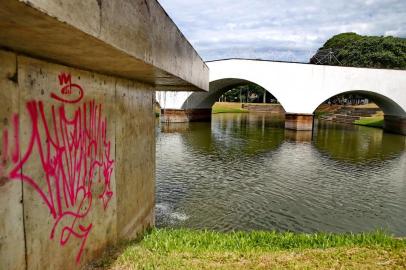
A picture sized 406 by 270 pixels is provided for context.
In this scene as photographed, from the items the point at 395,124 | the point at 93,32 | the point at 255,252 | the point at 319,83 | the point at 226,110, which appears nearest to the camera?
the point at 93,32

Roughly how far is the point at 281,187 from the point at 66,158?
886cm

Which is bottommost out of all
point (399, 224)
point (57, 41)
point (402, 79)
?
point (399, 224)

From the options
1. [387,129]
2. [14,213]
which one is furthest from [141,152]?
[387,129]

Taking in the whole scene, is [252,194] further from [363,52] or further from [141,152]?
[363,52]

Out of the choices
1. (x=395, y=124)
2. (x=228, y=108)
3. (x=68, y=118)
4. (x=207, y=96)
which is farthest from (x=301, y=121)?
(x=228, y=108)

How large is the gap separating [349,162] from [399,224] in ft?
26.1

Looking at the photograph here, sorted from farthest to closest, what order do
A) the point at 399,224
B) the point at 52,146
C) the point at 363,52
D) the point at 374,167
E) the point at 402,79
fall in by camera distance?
the point at 363,52 → the point at 402,79 → the point at 374,167 → the point at 399,224 → the point at 52,146

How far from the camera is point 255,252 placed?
5.05 m

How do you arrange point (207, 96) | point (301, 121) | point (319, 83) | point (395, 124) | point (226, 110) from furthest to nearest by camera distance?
point (226, 110) → point (207, 96) → point (395, 124) → point (301, 121) → point (319, 83)

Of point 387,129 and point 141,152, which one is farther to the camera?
point 387,129

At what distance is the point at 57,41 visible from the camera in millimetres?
2549

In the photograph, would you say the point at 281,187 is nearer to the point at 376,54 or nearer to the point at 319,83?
the point at 319,83

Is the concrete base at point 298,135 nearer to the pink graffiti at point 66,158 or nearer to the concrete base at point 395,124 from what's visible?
the concrete base at point 395,124

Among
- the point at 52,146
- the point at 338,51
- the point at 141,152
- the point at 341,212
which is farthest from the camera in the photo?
the point at 338,51
